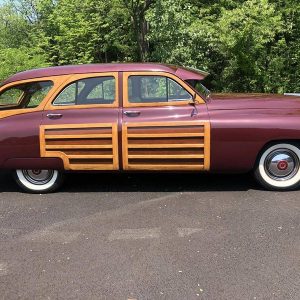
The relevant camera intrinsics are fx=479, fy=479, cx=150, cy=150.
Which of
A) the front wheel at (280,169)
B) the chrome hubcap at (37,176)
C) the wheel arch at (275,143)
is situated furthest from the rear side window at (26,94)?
the front wheel at (280,169)

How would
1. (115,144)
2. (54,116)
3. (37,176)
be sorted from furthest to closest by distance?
1. (37,176)
2. (54,116)
3. (115,144)

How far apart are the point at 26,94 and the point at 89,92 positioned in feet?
2.84

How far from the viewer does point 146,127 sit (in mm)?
5656

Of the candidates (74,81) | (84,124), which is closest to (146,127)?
(84,124)

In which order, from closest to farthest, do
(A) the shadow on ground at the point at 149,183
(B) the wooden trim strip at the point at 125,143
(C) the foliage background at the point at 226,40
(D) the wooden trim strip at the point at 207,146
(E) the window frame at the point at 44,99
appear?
(D) the wooden trim strip at the point at 207,146 → (B) the wooden trim strip at the point at 125,143 → (E) the window frame at the point at 44,99 → (A) the shadow on ground at the point at 149,183 → (C) the foliage background at the point at 226,40

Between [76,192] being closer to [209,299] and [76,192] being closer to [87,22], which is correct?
[209,299]

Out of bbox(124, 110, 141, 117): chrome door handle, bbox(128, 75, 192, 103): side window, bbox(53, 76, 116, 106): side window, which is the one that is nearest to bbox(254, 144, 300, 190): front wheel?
bbox(128, 75, 192, 103): side window

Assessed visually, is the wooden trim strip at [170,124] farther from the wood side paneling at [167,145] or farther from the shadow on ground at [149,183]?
the shadow on ground at [149,183]

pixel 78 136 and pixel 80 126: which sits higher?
pixel 80 126

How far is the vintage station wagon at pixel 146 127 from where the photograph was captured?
5594 mm

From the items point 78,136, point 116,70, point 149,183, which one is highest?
point 116,70

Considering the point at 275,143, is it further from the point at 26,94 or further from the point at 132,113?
the point at 26,94

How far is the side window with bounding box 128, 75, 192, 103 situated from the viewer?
18.9 ft

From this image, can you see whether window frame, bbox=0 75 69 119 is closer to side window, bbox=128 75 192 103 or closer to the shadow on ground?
side window, bbox=128 75 192 103
